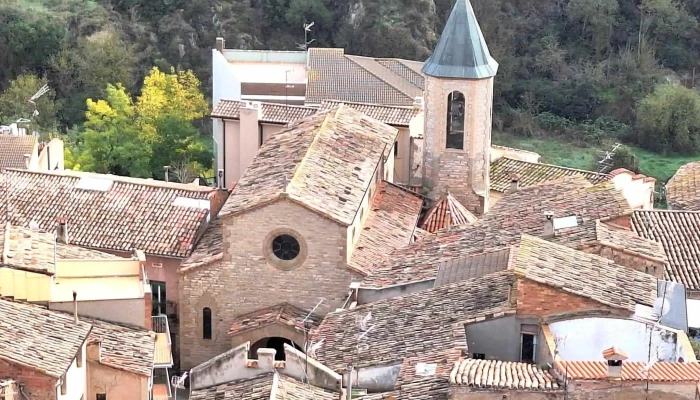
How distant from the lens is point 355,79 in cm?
5331

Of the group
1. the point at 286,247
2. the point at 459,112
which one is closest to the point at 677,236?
the point at 459,112

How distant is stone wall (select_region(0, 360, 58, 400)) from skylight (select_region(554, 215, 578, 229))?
1177 centimetres

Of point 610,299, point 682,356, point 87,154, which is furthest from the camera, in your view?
point 87,154

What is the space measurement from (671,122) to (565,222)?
38732 mm

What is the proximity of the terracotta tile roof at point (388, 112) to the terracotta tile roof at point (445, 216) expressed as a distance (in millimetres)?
3952

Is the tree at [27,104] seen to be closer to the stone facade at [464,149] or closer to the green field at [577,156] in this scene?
the green field at [577,156]

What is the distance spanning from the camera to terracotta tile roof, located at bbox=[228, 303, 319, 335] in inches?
1162

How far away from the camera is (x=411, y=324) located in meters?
24.6

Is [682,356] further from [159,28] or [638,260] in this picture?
[159,28]

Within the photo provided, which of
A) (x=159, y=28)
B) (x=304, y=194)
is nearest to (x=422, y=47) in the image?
(x=159, y=28)

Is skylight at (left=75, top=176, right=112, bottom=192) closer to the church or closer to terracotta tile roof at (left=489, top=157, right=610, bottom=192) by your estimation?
the church

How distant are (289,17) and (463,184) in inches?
1356

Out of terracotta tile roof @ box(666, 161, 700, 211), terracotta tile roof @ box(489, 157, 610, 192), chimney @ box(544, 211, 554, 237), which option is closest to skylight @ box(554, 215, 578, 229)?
chimney @ box(544, 211, 554, 237)

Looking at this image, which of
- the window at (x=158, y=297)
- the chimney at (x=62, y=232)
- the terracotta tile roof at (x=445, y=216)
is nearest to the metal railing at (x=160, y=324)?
the window at (x=158, y=297)
